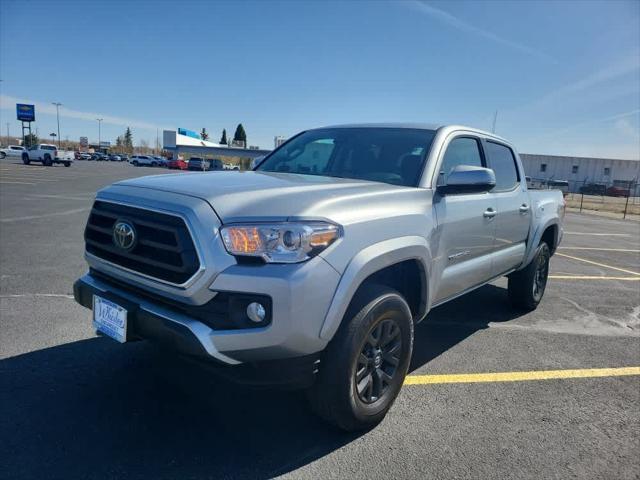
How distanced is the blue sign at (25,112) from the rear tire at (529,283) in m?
92.5

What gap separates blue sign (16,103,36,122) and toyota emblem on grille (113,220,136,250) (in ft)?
304

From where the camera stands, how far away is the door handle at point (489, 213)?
4.04 meters

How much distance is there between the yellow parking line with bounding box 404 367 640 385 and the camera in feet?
12.1

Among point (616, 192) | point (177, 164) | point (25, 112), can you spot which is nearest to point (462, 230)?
point (177, 164)

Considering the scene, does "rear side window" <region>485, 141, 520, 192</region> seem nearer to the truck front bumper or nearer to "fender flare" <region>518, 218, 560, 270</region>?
"fender flare" <region>518, 218, 560, 270</region>

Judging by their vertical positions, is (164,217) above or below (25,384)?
above

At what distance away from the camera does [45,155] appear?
1623 inches

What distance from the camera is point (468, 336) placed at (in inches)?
186

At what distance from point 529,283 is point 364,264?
12.2ft

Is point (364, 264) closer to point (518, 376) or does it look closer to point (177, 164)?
point (518, 376)

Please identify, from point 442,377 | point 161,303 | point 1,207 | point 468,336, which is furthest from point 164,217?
point 1,207

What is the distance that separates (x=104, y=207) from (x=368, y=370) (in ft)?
6.47

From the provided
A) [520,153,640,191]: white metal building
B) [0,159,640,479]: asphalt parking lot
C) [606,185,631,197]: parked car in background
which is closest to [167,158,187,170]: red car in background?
[520,153,640,191]: white metal building

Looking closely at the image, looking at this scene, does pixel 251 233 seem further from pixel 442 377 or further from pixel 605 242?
pixel 605 242
